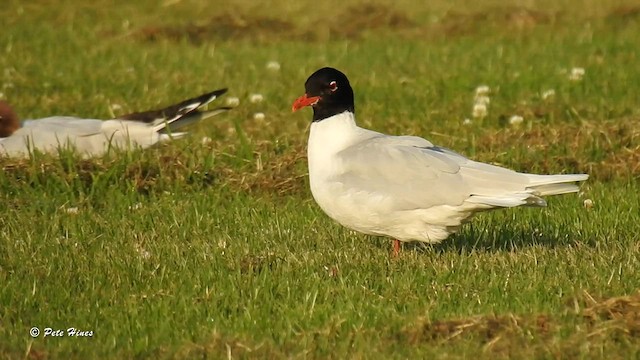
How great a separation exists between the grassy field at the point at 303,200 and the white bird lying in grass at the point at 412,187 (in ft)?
0.76

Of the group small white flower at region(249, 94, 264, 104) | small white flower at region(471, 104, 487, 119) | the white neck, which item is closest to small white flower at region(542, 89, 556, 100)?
small white flower at region(471, 104, 487, 119)

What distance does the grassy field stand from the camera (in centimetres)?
526

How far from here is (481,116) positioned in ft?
33.8

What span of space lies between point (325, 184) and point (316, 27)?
911cm

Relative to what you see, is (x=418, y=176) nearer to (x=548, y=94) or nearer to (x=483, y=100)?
(x=483, y=100)

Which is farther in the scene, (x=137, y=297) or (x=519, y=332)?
(x=137, y=297)

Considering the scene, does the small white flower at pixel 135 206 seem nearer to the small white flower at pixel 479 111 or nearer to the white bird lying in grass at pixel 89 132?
the white bird lying in grass at pixel 89 132

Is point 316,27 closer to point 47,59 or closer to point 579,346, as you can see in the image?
point 47,59

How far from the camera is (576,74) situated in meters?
11.7

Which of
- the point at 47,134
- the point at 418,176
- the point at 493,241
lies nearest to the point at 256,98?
the point at 47,134

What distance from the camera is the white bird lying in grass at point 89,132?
918 centimetres

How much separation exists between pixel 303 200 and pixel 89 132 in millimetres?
1987

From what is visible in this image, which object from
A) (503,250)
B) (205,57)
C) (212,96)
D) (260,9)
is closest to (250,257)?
(503,250)

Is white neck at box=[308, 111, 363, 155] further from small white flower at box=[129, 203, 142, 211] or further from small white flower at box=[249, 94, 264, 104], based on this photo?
small white flower at box=[249, 94, 264, 104]
